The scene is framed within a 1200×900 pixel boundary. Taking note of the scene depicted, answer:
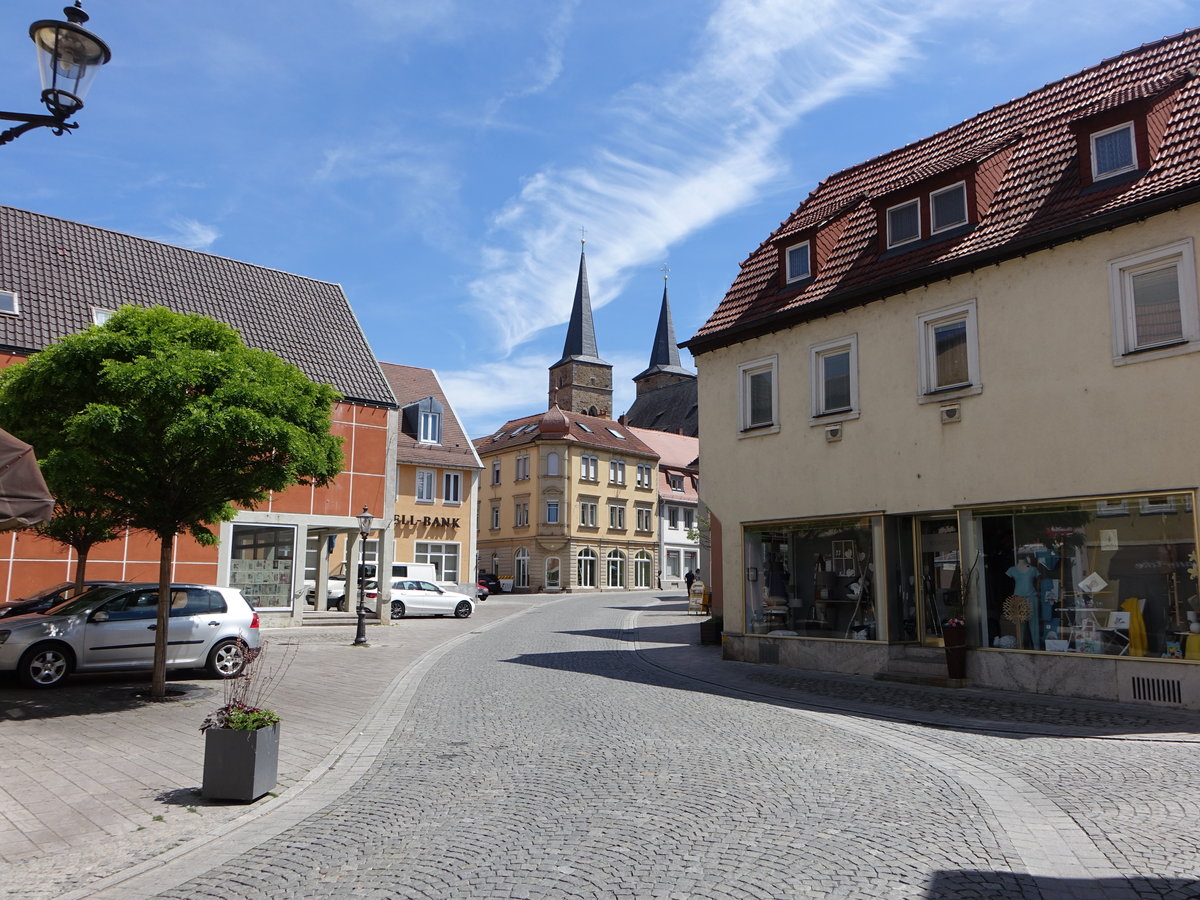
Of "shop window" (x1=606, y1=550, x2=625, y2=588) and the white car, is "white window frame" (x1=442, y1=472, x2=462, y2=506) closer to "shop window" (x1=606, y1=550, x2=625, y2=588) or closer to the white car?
the white car

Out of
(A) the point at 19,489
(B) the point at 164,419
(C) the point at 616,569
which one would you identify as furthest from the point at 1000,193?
(C) the point at 616,569

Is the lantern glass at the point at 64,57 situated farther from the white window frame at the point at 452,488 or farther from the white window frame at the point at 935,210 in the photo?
the white window frame at the point at 452,488

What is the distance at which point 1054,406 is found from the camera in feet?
45.3

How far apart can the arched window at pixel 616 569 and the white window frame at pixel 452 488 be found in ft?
63.0

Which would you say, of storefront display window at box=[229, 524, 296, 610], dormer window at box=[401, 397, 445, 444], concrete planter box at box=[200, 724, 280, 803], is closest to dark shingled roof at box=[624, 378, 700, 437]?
dormer window at box=[401, 397, 445, 444]

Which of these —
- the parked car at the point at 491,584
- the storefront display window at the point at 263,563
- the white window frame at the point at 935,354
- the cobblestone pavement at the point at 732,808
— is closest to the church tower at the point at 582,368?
the parked car at the point at 491,584

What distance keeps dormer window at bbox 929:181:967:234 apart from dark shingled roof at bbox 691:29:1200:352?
31 cm

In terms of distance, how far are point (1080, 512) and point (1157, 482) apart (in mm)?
1201

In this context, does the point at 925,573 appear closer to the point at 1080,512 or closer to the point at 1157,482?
the point at 1080,512

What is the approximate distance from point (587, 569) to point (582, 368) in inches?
1285

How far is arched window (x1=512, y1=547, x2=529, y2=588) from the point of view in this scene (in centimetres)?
6291

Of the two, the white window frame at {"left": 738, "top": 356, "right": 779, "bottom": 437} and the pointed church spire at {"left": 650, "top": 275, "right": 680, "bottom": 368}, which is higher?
the pointed church spire at {"left": 650, "top": 275, "right": 680, "bottom": 368}

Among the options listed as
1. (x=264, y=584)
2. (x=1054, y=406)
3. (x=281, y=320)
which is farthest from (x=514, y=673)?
(x=281, y=320)

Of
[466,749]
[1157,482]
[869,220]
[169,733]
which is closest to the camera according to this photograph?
[466,749]
